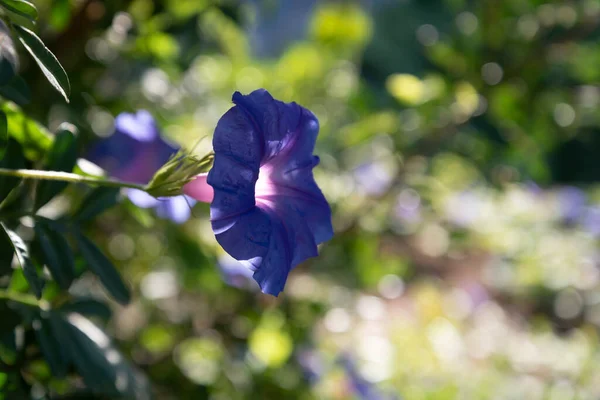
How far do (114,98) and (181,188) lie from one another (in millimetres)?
530

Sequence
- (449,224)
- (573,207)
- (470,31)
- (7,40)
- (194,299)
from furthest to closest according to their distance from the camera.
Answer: (573,207)
(449,224)
(194,299)
(470,31)
(7,40)

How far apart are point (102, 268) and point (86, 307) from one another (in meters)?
0.10

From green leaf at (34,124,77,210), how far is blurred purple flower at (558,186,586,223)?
135 inches

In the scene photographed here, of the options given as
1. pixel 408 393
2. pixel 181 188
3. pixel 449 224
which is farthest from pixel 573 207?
pixel 181 188

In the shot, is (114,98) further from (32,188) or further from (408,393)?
(408,393)

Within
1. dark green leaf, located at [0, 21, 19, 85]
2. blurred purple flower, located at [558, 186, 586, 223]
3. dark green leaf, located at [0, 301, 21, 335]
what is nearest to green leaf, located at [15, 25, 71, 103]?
dark green leaf, located at [0, 21, 19, 85]

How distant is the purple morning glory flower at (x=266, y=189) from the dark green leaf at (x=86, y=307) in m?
0.20

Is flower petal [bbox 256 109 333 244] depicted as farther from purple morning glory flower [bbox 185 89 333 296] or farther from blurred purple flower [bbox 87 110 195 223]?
blurred purple flower [bbox 87 110 195 223]

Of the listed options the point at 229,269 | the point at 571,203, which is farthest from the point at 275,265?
the point at 571,203

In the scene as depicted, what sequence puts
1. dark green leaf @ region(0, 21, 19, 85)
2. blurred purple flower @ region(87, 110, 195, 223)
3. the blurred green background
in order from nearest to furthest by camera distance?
dark green leaf @ region(0, 21, 19, 85) < blurred purple flower @ region(87, 110, 195, 223) < the blurred green background

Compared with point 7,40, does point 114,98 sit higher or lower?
lower

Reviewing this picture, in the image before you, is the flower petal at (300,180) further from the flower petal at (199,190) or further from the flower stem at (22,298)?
the flower stem at (22,298)

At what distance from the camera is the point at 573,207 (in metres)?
3.63

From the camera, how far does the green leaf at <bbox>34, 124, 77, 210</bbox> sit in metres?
0.57
